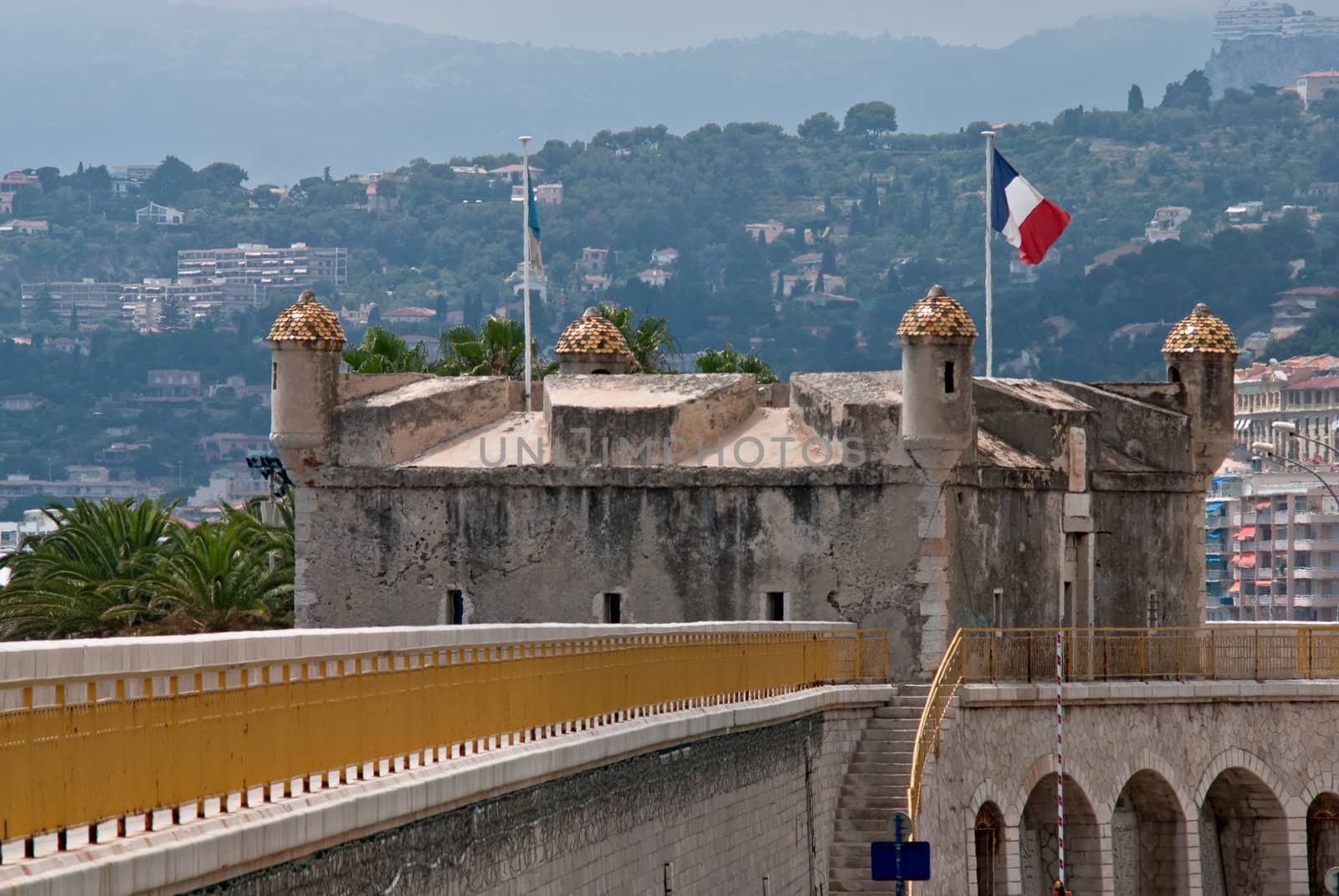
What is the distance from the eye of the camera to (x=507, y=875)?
22.9m

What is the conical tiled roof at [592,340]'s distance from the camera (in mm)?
45719

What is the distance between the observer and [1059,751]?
134ft

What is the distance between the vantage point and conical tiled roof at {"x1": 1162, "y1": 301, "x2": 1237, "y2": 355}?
47688 millimetres

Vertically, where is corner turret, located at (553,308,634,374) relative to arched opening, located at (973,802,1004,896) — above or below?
above

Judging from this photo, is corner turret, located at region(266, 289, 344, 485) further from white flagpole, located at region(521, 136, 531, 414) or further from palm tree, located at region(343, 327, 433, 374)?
palm tree, located at region(343, 327, 433, 374)

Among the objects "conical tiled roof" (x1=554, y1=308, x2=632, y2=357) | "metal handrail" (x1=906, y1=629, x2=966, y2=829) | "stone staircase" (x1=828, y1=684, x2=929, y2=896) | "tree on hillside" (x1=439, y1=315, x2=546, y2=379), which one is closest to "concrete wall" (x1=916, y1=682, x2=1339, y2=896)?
"metal handrail" (x1=906, y1=629, x2=966, y2=829)

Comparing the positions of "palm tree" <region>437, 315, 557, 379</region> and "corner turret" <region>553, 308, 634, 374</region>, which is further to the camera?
"palm tree" <region>437, 315, 557, 379</region>

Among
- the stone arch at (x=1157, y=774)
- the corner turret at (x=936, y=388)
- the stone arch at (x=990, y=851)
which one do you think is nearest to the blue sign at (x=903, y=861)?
the stone arch at (x=990, y=851)

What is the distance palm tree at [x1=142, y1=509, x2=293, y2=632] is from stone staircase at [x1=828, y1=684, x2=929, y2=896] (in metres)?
12.7

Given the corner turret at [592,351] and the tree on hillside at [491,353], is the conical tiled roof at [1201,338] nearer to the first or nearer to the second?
the corner turret at [592,351]

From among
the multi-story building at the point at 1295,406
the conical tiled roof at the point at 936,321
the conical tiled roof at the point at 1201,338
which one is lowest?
the conical tiled roof at the point at 936,321

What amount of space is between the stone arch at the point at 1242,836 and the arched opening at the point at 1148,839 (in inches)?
26.6

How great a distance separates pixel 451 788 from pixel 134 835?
5.39m

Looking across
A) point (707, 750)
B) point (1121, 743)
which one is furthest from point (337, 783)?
point (1121, 743)
